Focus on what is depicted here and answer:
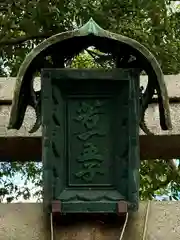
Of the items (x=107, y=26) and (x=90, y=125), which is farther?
(x=107, y=26)

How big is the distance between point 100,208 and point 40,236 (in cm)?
20

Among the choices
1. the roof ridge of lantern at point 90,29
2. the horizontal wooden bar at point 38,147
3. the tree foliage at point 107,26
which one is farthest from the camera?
the tree foliage at point 107,26

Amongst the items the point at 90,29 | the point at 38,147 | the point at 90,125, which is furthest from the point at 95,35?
the point at 38,147

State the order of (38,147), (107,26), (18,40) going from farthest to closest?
(18,40), (107,26), (38,147)

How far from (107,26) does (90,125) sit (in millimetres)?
1538

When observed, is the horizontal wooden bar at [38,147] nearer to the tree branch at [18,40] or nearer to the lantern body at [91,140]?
the lantern body at [91,140]

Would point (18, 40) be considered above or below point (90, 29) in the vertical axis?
above

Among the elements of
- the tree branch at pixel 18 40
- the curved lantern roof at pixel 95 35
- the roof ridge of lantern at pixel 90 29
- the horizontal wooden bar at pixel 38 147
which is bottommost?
the horizontal wooden bar at pixel 38 147

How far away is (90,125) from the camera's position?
54.4 inches

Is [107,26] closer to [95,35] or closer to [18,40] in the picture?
[18,40]

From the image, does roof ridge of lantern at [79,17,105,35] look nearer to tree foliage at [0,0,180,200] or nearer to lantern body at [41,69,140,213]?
lantern body at [41,69,140,213]

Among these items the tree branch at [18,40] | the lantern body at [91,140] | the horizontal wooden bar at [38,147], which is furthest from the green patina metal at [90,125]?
the tree branch at [18,40]

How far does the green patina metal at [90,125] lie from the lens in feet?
4.49

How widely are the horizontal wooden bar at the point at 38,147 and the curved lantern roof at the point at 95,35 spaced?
0.58ft
